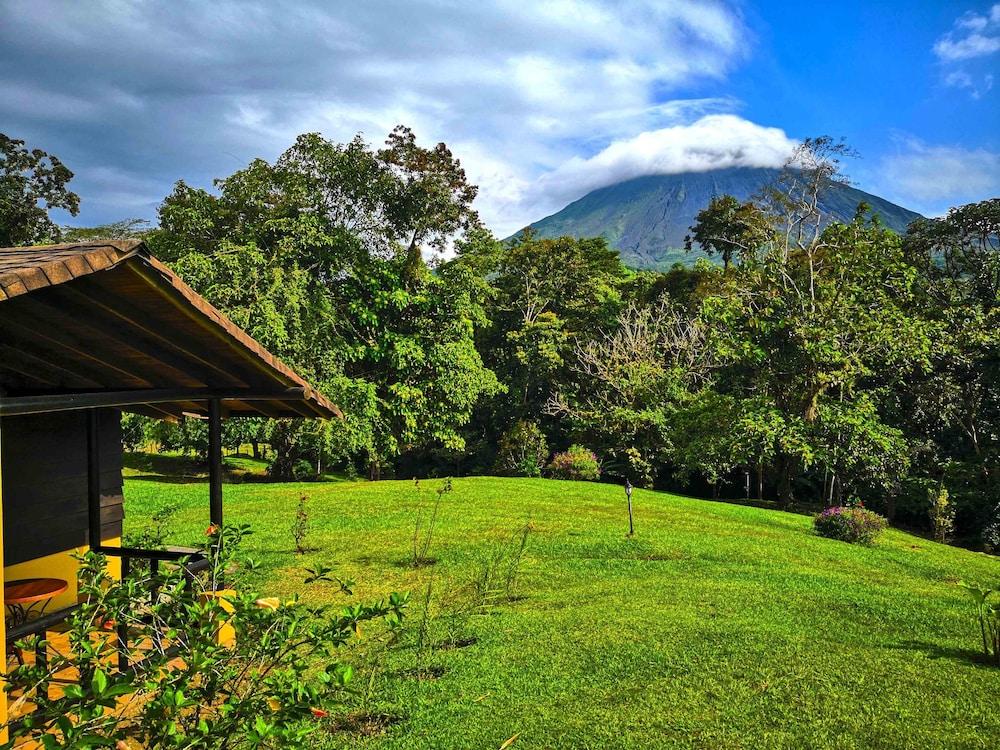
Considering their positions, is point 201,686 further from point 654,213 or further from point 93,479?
point 654,213

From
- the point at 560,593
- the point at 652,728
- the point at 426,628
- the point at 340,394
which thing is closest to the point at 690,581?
the point at 560,593

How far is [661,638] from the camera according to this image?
690cm

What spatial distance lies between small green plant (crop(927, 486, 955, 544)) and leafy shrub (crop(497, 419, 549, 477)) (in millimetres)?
12059

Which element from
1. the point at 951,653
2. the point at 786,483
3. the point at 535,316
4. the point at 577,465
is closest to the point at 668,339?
the point at 535,316

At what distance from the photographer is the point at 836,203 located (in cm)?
7812

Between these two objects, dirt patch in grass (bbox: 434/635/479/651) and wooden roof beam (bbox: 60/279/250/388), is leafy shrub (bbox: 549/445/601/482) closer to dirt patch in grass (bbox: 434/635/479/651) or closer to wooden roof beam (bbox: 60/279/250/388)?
dirt patch in grass (bbox: 434/635/479/651)

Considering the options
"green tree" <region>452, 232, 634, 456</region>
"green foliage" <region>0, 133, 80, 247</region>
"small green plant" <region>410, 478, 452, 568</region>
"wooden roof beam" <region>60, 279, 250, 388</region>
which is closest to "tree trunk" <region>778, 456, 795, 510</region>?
"green tree" <region>452, 232, 634, 456</region>

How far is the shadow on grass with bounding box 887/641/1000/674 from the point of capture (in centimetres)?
643

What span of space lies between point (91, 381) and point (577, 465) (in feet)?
62.0

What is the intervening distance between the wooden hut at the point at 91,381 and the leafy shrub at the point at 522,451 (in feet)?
60.0

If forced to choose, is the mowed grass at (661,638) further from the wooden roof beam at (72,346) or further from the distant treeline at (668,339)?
the distant treeline at (668,339)

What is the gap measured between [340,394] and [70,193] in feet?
57.3

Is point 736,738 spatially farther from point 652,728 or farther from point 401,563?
point 401,563

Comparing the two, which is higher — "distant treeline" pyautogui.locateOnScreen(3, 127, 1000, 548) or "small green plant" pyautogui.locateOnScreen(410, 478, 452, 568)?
"distant treeline" pyautogui.locateOnScreen(3, 127, 1000, 548)
